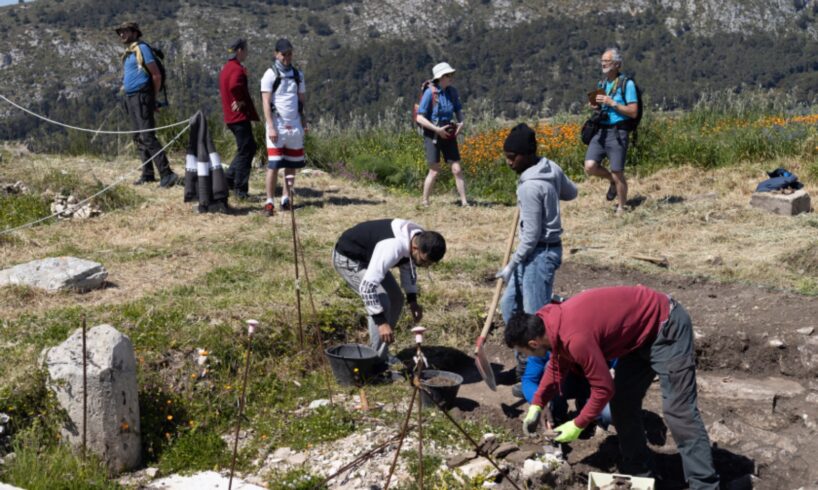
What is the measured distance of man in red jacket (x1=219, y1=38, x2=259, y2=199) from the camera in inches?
379

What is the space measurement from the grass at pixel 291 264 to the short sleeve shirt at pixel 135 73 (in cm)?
116

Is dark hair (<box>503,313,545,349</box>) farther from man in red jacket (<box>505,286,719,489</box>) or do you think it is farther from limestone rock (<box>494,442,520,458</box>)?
limestone rock (<box>494,442,520,458</box>)

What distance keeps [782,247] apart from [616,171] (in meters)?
1.93

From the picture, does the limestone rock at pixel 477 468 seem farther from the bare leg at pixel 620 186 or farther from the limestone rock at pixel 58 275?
the bare leg at pixel 620 186

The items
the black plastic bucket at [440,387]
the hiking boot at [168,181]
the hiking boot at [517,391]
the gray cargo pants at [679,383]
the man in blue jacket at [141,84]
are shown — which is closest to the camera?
the gray cargo pants at [679,383]

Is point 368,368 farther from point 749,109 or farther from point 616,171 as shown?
point 749,109

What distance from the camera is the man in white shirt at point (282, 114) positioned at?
926 centimetres

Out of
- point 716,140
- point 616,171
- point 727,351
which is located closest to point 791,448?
point 727,351

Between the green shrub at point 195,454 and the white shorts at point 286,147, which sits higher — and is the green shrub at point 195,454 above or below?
below

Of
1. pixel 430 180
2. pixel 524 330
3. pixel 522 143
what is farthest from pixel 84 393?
pixel 430 180

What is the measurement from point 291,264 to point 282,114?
2.14m

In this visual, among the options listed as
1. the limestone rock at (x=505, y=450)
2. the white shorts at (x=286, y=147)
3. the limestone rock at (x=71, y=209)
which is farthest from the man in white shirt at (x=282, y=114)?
the limestone rock at (x=505, y=450)

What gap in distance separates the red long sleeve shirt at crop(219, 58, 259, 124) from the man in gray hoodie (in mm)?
5184

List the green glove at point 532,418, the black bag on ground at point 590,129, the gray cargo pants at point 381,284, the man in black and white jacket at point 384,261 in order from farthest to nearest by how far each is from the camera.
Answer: the black bag on ground at point 590,129 → the gray cargo pants at point 381,284 → the man in black and white jacket at point 384,261 → the green glove at point 532,418
